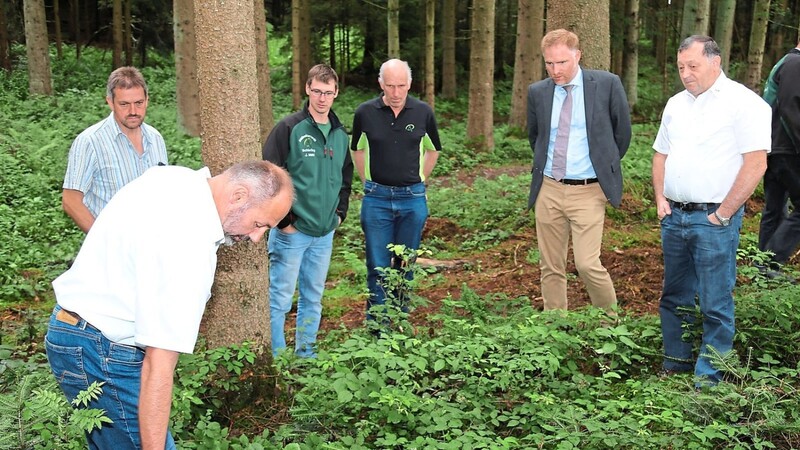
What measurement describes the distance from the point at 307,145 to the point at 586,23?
170 inches

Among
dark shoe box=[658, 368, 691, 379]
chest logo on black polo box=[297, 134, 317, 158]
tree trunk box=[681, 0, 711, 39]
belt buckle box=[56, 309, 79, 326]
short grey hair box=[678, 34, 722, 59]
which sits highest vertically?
tree trunk box=[681, 0, 711, 39]

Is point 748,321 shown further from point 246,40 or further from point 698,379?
point 246,40

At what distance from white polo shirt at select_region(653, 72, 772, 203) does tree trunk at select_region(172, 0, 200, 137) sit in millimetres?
11824

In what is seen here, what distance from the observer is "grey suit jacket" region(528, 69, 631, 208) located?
6.47 m

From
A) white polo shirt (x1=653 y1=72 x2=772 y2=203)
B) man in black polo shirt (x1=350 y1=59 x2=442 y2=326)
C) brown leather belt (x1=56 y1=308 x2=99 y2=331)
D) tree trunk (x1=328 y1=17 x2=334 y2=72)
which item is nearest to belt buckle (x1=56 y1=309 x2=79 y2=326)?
brown leather belt (x1=56 y1=308 x2=99 y2=331)

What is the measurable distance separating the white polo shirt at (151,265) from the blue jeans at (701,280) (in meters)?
3.64

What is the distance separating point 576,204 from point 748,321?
1618 mm

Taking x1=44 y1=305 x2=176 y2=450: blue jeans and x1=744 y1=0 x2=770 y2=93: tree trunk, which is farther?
x1=744 y1=0 x2=770 y2=93: tree trunk

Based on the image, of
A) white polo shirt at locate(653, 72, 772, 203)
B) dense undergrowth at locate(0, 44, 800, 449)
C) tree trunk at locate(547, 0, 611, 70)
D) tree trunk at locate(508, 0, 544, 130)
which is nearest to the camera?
dense undergrowth at locate(0, 44, 800, 449)

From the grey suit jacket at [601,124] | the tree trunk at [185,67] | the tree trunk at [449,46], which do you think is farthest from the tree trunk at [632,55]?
the grey suit jacket at [601,124]

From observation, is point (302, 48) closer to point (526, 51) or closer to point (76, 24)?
point (526, 51)

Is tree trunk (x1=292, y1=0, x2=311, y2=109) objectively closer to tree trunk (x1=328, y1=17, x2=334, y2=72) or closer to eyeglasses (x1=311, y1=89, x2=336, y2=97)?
tree trunk (x1=328, y1=17, x2=334, y2=72)

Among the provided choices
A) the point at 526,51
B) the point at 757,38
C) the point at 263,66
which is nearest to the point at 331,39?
the point at 526,51

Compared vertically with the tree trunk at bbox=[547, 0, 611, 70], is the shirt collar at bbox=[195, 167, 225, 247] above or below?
below
